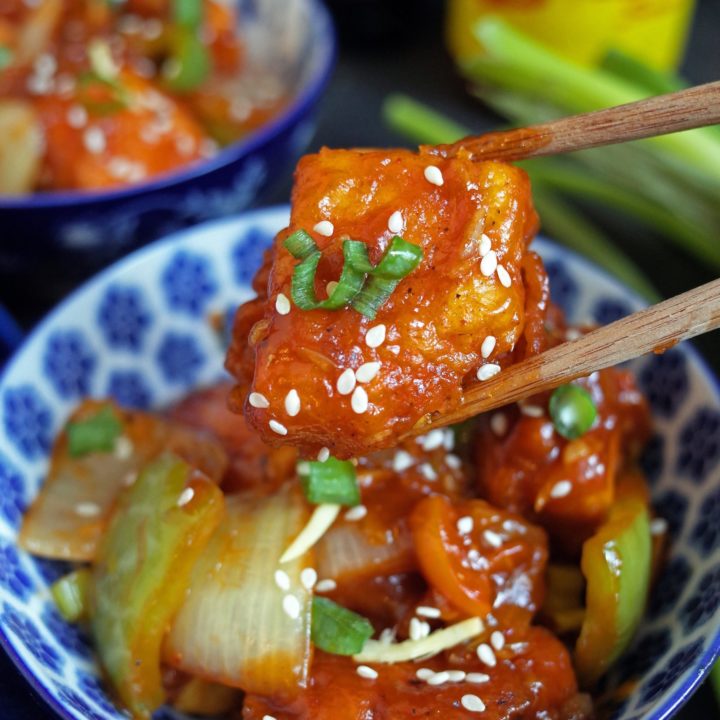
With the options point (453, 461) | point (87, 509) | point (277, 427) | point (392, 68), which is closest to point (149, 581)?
point (87, 509)

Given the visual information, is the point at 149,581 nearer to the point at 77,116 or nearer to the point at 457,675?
the point at 457,675

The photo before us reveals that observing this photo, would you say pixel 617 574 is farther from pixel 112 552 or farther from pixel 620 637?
pixel 112 552

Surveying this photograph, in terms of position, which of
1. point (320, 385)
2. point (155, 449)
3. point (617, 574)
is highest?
point (320, 385)

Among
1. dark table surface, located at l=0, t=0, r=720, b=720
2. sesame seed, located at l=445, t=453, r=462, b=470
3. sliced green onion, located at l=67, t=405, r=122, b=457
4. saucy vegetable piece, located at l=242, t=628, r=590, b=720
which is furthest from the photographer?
dark table surface, located at l=0, t=0, r=720, b=720

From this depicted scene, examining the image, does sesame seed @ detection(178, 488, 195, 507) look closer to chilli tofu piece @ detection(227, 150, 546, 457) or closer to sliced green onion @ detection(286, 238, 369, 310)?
chilli tofu piece @ detection(227, 150, 546, 457)

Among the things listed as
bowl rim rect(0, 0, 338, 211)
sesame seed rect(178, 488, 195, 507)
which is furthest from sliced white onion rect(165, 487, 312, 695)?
bowl rim rect(0, 0, 338, 211)

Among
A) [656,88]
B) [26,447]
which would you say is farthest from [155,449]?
[656,88]

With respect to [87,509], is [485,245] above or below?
above
